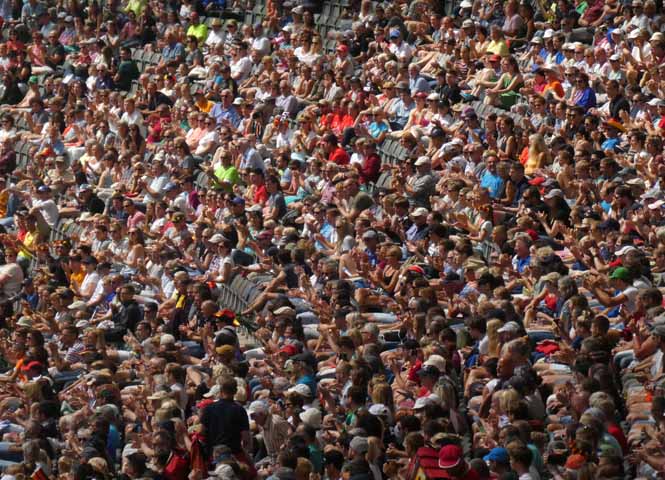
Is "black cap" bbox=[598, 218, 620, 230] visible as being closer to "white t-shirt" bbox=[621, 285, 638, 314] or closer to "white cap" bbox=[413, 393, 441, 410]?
"white t-shirt" bbox=[621, 285, 638, 314]

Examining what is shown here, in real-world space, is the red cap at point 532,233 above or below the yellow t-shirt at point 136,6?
above

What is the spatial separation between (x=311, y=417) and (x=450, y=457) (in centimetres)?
201

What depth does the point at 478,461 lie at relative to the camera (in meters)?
12.0

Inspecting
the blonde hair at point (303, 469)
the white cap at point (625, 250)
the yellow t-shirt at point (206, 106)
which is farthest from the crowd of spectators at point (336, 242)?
the yellow t-shirt at point (206, 106)

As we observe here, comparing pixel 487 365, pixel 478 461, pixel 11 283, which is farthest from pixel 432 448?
pixel 11 283

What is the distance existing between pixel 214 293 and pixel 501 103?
6.02 metres

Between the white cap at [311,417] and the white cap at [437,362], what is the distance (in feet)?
3.43

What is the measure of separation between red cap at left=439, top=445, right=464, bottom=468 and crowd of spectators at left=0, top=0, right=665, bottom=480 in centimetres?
3

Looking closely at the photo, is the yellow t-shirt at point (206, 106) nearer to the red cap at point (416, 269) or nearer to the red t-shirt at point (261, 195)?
the red t-shirt at point (261, 195)

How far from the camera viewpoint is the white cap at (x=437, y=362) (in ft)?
45.5

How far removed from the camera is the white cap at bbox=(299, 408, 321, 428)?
1363 cm

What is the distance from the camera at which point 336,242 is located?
61.1 feet

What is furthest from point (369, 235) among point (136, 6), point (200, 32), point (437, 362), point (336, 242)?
point (136, 6)

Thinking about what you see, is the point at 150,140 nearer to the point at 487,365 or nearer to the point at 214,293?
the point at 214,293
